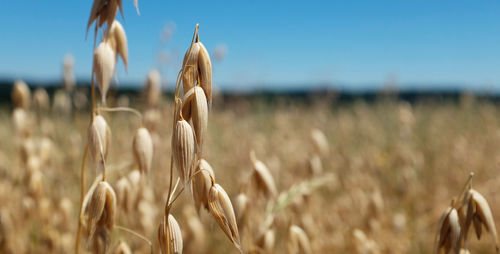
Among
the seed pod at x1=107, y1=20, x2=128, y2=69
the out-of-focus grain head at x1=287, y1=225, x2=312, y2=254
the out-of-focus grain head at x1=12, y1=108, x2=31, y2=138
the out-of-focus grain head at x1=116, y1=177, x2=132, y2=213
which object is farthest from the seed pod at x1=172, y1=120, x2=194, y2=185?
the out-of-focus grain head at x1=12, y1=108, x2=31, y2=138

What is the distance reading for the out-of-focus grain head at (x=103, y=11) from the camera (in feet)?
2.38

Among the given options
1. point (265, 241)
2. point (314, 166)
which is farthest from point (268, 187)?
point (314, 166)

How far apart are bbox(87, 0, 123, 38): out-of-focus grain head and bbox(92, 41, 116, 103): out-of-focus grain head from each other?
1.7 inches

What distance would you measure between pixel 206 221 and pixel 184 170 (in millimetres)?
1804

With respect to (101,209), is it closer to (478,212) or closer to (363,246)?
(478,212)

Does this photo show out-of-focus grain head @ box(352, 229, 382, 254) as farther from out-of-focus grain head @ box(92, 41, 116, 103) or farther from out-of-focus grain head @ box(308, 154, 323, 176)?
out-of-focus grain head @ box(92, 41, 116, 103)

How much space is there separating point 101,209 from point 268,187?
0.44m

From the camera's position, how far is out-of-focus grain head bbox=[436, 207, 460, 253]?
747mm

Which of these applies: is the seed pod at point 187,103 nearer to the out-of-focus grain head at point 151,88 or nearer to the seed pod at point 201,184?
the seed pod at point 201,184

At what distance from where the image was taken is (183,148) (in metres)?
0.57

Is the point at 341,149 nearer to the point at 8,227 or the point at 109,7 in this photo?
the point at 8,227

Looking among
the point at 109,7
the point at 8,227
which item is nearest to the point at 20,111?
the point at 8,227

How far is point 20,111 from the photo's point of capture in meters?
1.58

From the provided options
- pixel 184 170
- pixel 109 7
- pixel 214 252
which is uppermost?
pixel 109 7
